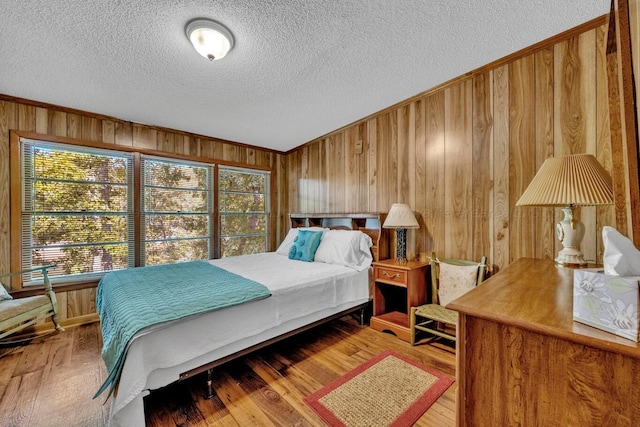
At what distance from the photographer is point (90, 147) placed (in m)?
3.04

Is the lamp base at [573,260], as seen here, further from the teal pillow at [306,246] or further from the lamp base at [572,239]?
the teal pillow at [306,246]

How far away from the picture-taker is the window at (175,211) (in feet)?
11.4

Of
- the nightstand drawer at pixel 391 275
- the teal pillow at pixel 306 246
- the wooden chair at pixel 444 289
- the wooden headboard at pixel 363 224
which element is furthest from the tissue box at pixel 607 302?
the teal pillow at pixel 306 246

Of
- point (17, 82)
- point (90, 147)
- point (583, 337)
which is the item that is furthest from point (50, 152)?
point (583, 337)

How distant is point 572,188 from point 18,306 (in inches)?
165

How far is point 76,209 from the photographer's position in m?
2.99

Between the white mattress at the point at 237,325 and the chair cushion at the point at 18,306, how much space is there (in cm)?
163

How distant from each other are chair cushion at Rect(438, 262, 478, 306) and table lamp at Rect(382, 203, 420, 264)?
44cm

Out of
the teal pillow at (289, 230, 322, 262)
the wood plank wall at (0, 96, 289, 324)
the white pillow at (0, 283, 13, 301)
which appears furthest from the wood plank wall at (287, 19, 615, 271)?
the white pillow at (0, 283, 13, 301)

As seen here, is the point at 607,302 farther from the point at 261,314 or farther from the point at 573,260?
the point at 261,314

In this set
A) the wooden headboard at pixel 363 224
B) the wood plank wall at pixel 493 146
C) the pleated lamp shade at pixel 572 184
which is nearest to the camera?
the pleated lamp shade at pixel 572 184

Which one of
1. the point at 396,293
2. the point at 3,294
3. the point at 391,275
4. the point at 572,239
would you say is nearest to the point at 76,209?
the point at 3,294

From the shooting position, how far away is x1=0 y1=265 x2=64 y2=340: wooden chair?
2.18m

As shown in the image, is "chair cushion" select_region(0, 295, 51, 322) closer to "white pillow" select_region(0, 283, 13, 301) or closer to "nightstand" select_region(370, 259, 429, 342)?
"white pillow" select_region(0, 283, 13, 301)
